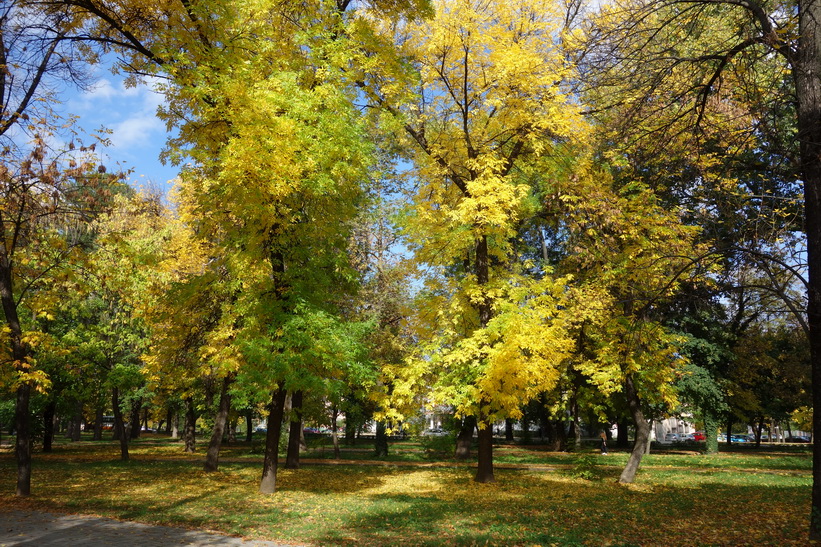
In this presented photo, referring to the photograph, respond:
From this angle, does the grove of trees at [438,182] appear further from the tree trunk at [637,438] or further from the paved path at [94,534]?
the paved path at [94,534]

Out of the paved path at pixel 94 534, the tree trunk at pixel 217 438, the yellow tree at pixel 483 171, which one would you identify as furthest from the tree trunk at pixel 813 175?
the tree trunk at pixel 217 438

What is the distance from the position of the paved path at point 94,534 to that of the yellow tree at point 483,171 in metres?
6.31

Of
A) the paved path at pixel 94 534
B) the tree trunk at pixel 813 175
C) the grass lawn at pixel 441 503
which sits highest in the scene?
the tree trunk at pixel 813 175

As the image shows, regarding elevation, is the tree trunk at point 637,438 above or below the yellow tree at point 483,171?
below

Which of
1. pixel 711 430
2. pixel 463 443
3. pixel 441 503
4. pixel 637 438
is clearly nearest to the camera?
pixel 441 503

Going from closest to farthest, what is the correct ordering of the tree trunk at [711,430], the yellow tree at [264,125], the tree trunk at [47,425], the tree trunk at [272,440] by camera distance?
the yellow tree at [264,125] < the tree trunk at [272,440] < the tree trunk at [47,425] < the tree trunk at [711,430]

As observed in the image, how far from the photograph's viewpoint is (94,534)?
8.26m

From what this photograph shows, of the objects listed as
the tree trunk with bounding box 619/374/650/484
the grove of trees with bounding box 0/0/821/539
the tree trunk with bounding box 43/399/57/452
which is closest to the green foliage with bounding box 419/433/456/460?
the grove of trees with bounding box 0/0/821/539

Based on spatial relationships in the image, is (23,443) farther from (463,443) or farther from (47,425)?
(463,443)

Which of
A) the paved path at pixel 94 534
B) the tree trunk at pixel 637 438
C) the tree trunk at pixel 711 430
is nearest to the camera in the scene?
the paved path at pixel 94 534

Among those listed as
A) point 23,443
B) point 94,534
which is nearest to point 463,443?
point 23,443

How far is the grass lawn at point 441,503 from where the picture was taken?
8.73 meters

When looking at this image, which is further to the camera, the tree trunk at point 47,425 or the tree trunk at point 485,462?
the tree trunk at point 47,425

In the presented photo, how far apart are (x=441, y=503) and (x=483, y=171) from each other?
844 centimetres
